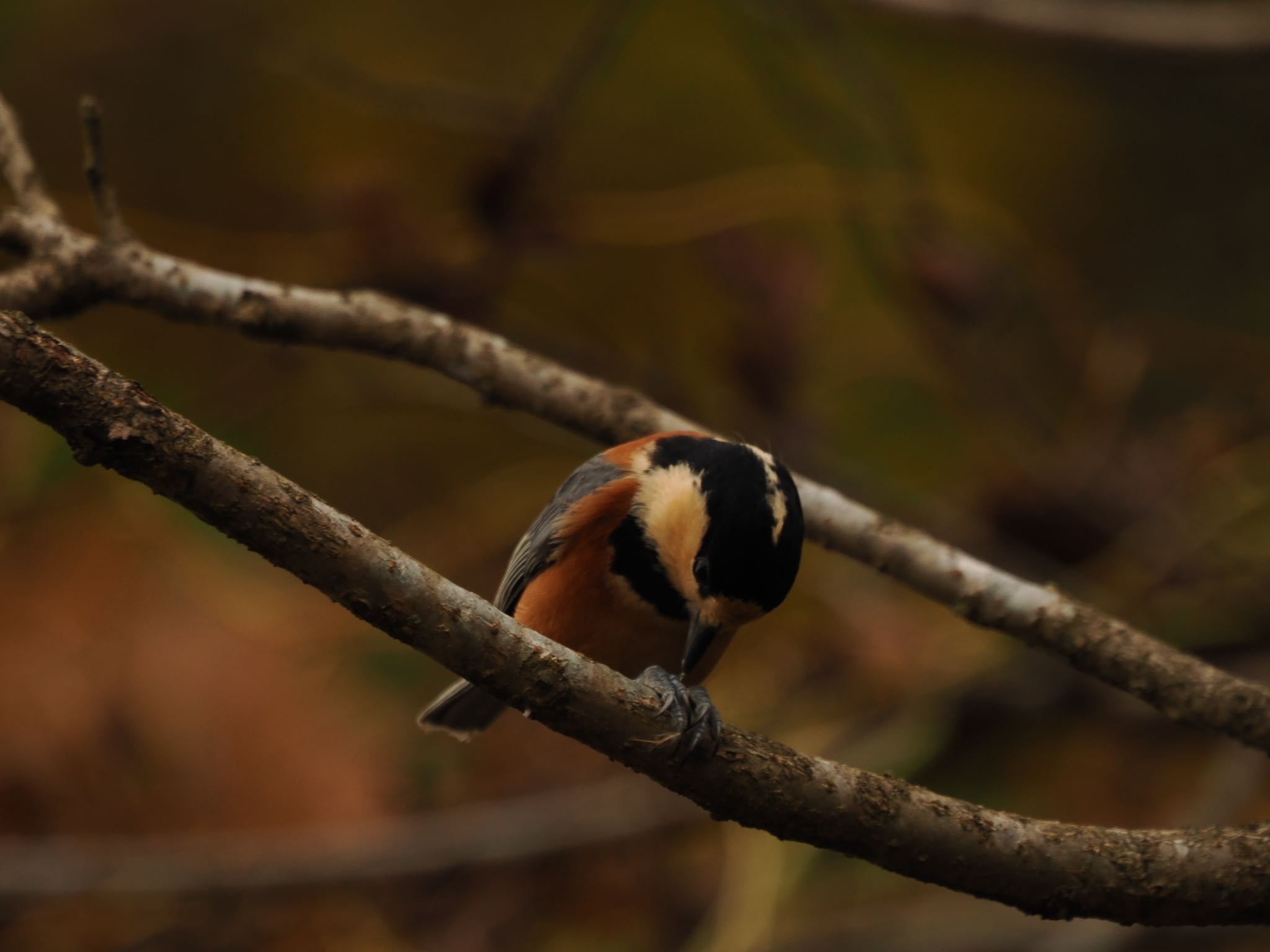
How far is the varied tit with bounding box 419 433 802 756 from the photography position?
2.26 meters

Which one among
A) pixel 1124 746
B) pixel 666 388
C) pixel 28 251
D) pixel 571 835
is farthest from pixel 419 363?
pixel 1124 746

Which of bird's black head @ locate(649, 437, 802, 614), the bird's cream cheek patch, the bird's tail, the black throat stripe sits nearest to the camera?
bird's black head @ locate(649, 437, 802, 614)

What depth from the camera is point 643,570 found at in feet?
8.39

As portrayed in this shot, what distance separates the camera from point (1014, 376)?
5.69 m

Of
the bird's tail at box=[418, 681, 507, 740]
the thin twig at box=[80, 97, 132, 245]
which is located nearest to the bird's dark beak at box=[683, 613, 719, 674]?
the bird's tail at box=[418, 681, 507, 740]

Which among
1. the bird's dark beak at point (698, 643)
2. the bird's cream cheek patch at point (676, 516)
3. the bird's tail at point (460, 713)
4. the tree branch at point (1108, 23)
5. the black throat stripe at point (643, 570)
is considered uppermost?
the tree branch at point (1108, 23)

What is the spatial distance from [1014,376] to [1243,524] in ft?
4.18

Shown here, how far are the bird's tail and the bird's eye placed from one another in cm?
87

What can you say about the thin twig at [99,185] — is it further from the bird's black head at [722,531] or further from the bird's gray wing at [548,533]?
the bird's black head at [722,531]

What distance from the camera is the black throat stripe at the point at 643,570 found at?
8.27 ft

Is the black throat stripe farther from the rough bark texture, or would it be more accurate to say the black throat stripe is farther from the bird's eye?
the rough bark texture

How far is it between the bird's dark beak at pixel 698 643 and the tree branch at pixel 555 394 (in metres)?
0.46

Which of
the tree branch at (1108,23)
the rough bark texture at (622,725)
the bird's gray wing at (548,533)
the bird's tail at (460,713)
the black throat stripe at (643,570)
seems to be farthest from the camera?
the tree branch at (1108,23)

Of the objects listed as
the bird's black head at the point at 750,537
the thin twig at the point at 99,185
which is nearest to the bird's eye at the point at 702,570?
the bird's black head at the point at 750,537
